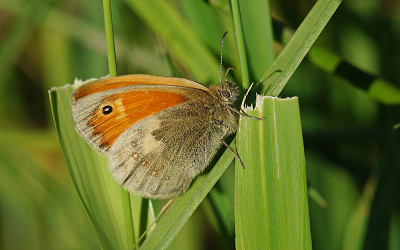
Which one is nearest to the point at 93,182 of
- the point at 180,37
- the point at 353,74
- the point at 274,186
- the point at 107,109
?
the point at 107,109

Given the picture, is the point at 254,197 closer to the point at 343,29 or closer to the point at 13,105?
the point at 343,29

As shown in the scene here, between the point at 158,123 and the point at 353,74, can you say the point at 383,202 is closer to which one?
the point at 353,74

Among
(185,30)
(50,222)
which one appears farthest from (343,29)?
(50,222)

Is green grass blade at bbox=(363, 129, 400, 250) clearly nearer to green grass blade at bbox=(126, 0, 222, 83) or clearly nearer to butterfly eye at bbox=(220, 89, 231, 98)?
butterfly eye at bbox=(220, 89, 231, 98)

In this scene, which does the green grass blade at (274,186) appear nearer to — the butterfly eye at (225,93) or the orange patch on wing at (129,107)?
the butterfly eye at (225,93)

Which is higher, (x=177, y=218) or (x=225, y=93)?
(x=225, y=93)

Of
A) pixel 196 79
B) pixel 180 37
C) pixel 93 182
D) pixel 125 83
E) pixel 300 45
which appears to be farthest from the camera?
pixel 196 79
